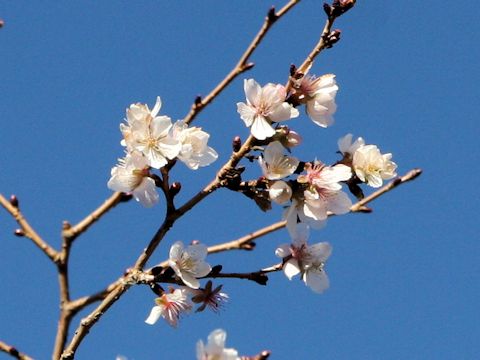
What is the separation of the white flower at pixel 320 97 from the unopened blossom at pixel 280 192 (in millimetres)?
383

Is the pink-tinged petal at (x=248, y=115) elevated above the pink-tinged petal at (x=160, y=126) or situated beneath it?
elevated above

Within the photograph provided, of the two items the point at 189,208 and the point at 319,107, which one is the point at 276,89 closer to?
the point at 319,107

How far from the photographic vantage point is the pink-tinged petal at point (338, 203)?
279 centimetres

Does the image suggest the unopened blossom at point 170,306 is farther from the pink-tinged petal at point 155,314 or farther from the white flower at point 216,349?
the white flower at point 216,349

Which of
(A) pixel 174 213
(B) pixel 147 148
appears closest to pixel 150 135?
(B) pixel 147 148

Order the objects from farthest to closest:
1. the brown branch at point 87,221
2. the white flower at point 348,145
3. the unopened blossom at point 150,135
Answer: the white flower at point 348,145
the unopened blossom at point 150,135
the brown branch at point 87,221

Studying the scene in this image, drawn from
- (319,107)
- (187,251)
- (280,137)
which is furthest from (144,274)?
(319,107)

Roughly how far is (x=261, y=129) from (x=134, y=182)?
491 mm

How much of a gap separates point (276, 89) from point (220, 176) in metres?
0.43

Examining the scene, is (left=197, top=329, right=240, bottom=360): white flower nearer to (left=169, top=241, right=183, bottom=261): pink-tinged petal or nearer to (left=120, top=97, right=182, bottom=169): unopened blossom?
(left=169, top=241, right=183, bottom=261): pink-tinged petal

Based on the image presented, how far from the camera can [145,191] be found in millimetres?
2760

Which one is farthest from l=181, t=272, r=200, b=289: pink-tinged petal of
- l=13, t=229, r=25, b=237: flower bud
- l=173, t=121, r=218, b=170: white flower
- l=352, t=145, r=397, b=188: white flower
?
l=352, t=145, r=397, b=188: white flower

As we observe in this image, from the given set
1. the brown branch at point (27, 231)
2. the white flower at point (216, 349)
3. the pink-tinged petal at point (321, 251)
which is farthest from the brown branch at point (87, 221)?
the pink-tinged petal at point (321, 251)

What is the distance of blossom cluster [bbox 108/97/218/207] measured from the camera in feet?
8.77
